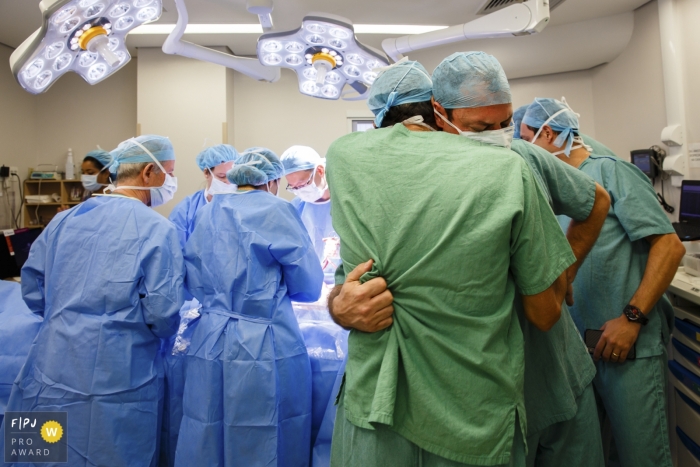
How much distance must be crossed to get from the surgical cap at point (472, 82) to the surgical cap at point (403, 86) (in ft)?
0.28

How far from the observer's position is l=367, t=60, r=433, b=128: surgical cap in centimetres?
107

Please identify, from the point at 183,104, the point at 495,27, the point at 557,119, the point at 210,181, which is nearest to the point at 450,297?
the point at 557,119

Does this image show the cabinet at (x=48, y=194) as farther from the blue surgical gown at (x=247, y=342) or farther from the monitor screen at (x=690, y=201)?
the monitor screen at (x=690, y=201)

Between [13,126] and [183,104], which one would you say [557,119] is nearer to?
[183,104]

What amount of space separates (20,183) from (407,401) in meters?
4.83

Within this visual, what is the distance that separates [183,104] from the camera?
404 centimetres

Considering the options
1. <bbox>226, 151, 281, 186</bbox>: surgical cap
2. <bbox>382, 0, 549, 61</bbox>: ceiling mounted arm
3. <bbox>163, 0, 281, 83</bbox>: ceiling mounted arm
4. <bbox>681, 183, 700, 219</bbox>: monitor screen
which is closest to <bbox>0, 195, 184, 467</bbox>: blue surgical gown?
<bbox>226, 151, 281, 186</bbox>: surgical cap

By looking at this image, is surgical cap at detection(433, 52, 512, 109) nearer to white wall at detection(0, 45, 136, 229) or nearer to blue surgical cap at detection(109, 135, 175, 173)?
blue surgical cap at detection(109, 135, 175, 173)

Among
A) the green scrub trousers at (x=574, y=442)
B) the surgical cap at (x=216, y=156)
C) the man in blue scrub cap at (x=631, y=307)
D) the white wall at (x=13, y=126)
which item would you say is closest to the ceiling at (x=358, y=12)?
the white wall at (x=13, y=126)

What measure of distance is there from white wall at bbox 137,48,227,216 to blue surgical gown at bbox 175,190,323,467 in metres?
2.34

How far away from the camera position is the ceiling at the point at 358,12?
126 inches

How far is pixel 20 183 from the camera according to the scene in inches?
170

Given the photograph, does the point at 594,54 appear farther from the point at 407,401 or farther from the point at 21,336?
the point at 21,336

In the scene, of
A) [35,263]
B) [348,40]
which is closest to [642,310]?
[348,40]
